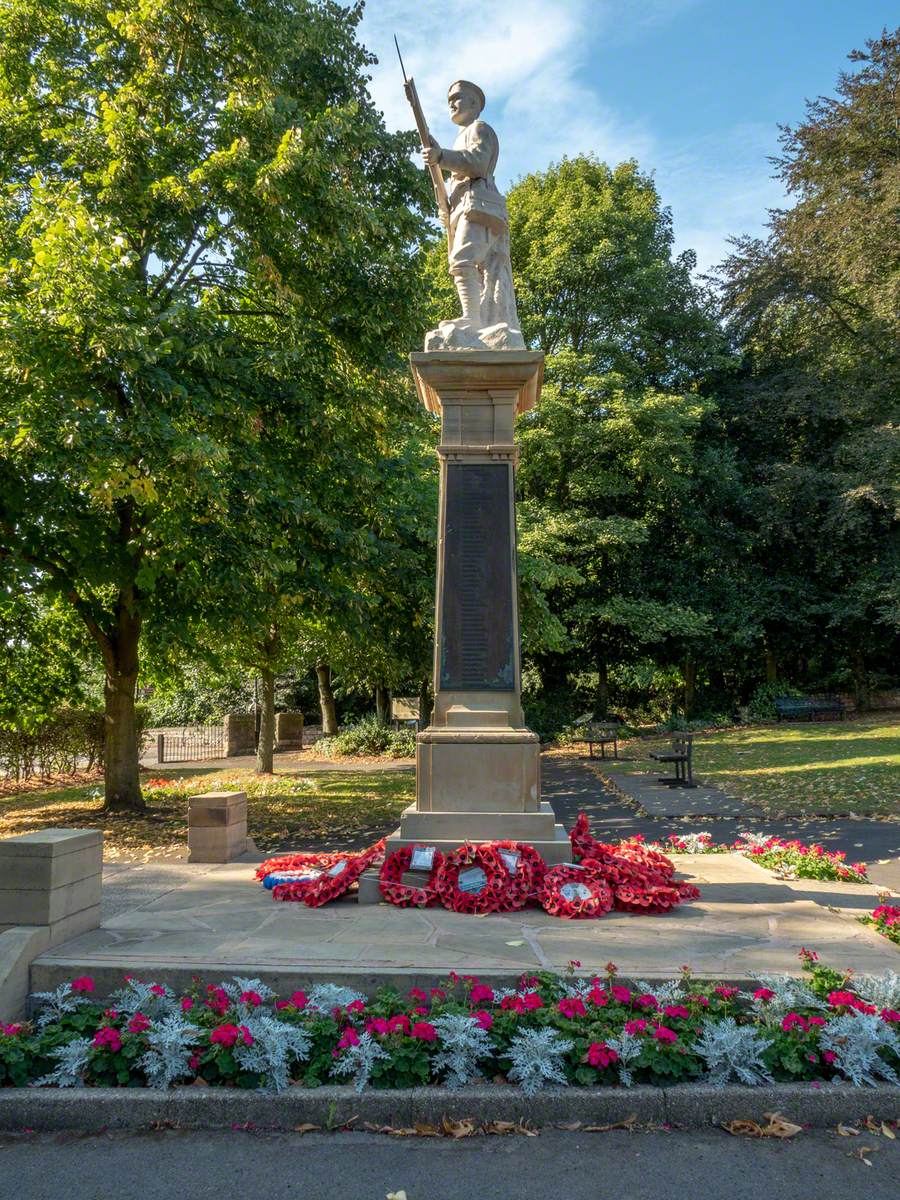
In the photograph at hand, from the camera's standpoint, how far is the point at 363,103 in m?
14.8

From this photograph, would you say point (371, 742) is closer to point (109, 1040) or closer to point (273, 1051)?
point (109, 1040)

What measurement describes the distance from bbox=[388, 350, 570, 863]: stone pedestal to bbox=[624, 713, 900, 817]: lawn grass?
723 cm

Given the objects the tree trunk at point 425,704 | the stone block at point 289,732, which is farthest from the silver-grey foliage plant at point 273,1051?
the stone block at point 289,732

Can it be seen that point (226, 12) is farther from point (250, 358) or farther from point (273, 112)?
point (250, 358)

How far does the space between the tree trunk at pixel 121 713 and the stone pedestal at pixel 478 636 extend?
26.0ft

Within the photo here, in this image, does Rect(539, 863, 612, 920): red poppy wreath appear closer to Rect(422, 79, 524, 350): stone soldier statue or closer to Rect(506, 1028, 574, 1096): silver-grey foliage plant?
Rect(506, 1028, 574, 1096): silver-grey foliage plant

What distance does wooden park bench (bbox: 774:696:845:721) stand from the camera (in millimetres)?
29625

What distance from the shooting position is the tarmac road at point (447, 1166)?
11.2 ft

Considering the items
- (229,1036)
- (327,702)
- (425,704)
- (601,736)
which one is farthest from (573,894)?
(327,702)

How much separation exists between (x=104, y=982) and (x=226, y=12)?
1265cm

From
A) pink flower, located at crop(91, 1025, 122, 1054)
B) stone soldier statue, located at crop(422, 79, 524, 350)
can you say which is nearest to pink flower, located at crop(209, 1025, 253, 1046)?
pink flower, located at crop(91, 1025, 122, 1054)

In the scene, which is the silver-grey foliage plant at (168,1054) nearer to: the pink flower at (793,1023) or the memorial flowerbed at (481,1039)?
the memorial flowerbed at (481,1039)

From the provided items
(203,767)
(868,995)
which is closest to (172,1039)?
(868,995)

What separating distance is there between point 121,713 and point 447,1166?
37.4 feet
